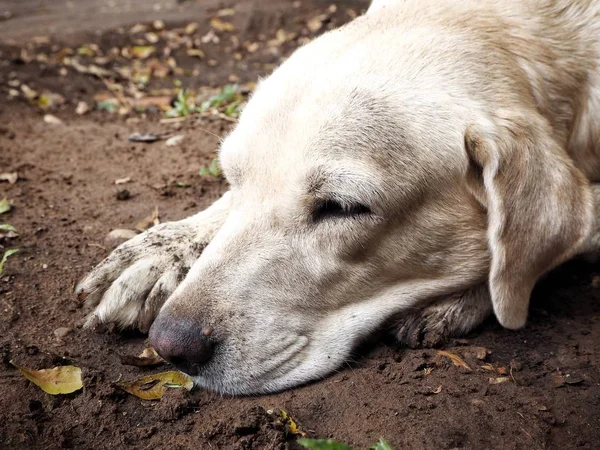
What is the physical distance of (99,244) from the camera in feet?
11.4

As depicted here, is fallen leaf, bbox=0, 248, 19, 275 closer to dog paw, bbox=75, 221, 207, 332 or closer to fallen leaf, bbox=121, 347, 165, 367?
dog paw, bbox=75, 221, 207, 332

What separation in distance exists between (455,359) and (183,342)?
3.35 feet

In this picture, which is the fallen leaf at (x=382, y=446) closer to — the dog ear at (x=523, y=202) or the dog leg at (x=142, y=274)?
the dog ear at (x=523, y=202)

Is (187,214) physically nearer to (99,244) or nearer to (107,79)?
(99,244)

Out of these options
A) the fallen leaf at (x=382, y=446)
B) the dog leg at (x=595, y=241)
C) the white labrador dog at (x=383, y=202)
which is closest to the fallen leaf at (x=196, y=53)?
the white labrador dog at (x=383, y=202)

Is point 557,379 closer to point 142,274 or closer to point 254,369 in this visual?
point 254,369

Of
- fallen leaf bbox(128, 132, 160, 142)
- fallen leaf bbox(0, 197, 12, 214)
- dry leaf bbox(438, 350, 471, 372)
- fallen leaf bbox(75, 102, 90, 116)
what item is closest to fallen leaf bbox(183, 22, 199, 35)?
fallen leaf bbox(75, 102, 90, 116)

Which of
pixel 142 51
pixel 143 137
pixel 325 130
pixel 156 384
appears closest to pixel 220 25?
pixel 142 51

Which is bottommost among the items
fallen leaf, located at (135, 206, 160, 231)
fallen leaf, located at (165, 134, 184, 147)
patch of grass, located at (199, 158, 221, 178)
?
fallen leaf, located at (165, 134, 184, 147)

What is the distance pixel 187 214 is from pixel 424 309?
1520mm

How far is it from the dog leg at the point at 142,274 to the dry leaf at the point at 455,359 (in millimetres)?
1162

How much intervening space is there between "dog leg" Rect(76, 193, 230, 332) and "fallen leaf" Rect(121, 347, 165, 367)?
17cm

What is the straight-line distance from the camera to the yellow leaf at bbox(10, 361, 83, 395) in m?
2.50

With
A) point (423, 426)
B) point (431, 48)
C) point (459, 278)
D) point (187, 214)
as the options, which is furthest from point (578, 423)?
point (187, 214)
